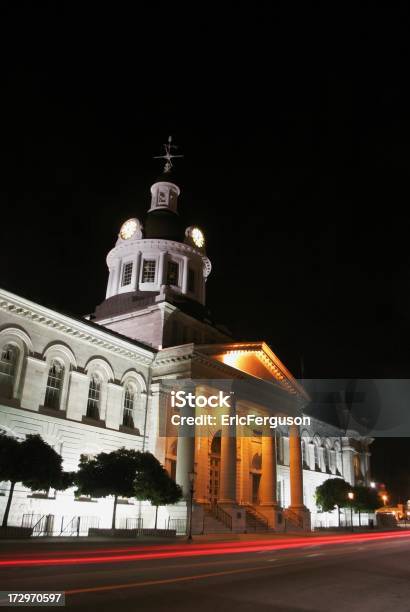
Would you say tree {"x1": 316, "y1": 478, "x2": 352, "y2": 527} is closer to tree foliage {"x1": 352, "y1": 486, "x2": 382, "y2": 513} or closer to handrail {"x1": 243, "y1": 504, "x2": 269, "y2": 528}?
tree foliage {"x1": 352, "y1": 486, "x2": 382, "y2": 513}

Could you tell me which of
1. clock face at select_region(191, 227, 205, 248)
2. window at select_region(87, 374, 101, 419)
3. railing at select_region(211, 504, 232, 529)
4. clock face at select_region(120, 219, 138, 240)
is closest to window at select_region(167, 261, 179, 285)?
clock face at select_region(191, 227, 205, 248)

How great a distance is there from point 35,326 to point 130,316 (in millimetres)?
12795

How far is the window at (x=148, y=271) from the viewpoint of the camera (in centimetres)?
4819

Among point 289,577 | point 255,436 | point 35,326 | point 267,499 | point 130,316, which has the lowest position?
point 289,577

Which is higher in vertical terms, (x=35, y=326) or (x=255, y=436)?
(x=35, y=326)

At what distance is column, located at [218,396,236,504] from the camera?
1353 inches

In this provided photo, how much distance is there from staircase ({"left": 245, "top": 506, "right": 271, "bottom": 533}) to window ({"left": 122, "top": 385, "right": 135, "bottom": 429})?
10635 mm

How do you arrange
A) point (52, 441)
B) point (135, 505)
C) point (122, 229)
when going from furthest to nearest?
point (122, 229) → point (135, 505) → point (52, 441)

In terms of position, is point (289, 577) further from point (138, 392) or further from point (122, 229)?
point (122, 229)

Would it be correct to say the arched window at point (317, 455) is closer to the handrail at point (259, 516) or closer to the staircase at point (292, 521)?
the staircase at point (292, 521)

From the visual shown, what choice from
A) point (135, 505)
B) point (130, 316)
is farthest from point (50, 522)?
point (130, 316)

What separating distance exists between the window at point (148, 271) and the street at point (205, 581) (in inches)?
1271

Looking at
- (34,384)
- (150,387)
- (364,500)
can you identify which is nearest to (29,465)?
(34,384)

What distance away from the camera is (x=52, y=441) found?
29.6 metres
